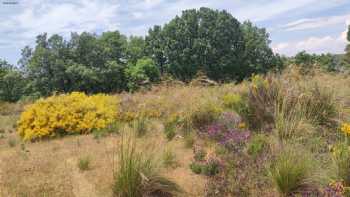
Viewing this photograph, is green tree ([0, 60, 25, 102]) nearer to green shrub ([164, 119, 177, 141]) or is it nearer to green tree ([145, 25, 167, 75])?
green tree ([145, 25, 167, 75])

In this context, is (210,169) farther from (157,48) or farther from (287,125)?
(157,48)

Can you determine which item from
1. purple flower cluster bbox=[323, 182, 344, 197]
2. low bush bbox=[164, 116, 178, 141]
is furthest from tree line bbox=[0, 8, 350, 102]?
purple flower cluster bbox=[323, 182, 344, 197]

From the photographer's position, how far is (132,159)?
379cm

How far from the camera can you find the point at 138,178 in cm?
380

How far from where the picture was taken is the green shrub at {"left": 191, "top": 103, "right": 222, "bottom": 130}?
269 inches

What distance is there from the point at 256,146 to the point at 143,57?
29827 millimetres

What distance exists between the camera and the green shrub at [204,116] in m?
Answer: 6.83

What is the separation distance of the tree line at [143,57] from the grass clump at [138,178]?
23.4 meters

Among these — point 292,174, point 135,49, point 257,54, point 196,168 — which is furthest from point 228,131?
point 257,54

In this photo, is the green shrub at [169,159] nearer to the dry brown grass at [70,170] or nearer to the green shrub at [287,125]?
the dry brown grass at [70,170]

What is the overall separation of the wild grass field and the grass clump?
0.01 metres

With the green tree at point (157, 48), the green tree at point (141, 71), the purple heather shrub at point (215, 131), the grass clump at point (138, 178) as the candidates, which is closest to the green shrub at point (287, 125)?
the purple heather shrub at point (215, 131)

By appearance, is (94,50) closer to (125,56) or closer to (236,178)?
(125,56)

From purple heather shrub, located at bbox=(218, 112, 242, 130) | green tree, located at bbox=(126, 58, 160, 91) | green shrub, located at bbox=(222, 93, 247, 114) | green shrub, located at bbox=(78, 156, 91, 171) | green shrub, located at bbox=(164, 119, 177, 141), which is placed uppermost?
green tree, located at bbox=(126, 58, 160, 91)
